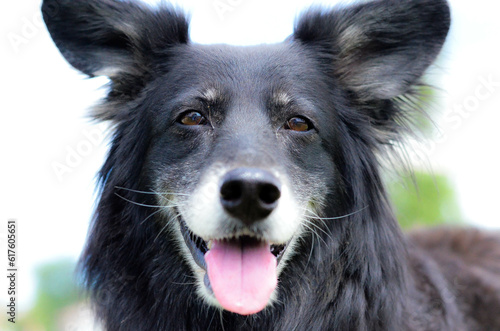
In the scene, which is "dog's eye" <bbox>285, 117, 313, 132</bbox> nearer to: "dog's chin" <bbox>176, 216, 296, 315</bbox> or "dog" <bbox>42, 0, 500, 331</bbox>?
"dog" <bbox>42, 0, 500, 331</bbox>

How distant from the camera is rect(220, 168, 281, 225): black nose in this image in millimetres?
2615

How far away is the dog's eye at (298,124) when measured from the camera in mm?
3254

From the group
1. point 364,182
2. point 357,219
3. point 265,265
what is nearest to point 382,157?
point 364,182

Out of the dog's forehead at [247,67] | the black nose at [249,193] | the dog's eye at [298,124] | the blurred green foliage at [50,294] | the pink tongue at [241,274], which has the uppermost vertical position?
the dog's forehead at [247,67]

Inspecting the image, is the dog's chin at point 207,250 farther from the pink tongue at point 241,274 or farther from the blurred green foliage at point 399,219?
the blurred green foliage at point 399,219

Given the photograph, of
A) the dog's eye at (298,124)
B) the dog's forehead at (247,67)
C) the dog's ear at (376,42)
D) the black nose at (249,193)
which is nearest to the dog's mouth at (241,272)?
the black nose at (249,193)

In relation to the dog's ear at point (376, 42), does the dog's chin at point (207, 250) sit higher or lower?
lower

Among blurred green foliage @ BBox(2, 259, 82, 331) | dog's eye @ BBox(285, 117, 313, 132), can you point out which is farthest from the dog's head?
blurred green foliage @ BBox(2, 259, 82, 331)

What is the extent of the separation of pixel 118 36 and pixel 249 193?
69.9 inches

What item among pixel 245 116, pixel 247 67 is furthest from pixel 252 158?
pixel 247 67

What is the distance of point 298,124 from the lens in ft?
10.7

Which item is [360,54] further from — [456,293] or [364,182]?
[456,293]

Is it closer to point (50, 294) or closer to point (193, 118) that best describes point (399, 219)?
point (193, 118)

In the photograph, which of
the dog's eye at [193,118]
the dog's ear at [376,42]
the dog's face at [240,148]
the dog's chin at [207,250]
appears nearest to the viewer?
the dog's face at [240,148]
